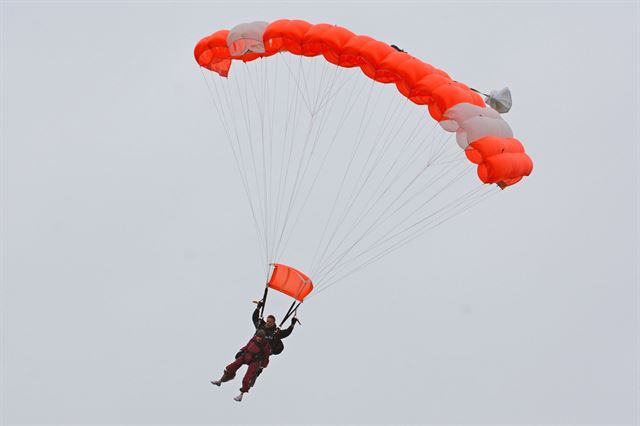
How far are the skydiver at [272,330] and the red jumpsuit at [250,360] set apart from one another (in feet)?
0.33

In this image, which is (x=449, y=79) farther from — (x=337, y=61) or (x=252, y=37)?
(x=252, y=37)

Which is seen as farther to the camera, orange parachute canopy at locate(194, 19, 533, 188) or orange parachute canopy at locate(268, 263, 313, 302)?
orange parachute canopy at locate(268, 263, 313, 302)

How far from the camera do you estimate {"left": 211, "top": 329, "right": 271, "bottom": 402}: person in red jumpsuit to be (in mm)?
24203

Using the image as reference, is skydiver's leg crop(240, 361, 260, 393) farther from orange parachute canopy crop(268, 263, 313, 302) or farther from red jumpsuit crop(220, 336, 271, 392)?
orange parachute canopy crop(268, 263, 313, 302)

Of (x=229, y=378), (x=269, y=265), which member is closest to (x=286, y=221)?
(x=269, y=265)

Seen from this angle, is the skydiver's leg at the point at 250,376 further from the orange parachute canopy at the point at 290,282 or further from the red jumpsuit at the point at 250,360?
the orange parachute canopy at the point at 290,282

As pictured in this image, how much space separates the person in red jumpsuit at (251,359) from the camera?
24.2m

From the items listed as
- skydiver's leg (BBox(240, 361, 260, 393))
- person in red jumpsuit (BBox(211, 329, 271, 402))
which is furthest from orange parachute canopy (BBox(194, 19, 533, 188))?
skydiver's leg (BBox(240, 361, 260, 393))

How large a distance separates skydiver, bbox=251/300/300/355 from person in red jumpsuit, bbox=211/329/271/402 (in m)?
0.07

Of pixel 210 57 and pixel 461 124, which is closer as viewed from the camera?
pixel 461 124

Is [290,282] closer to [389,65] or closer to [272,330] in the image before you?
[272,330]

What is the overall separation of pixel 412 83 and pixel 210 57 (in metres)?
4.18

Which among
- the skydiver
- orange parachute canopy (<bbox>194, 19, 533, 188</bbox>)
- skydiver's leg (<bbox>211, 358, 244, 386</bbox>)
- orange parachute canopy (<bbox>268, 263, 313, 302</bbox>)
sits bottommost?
skydiver's leg (<bbox>211, 358, 244, 386</bbox>)

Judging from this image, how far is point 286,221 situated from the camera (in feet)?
80.8
